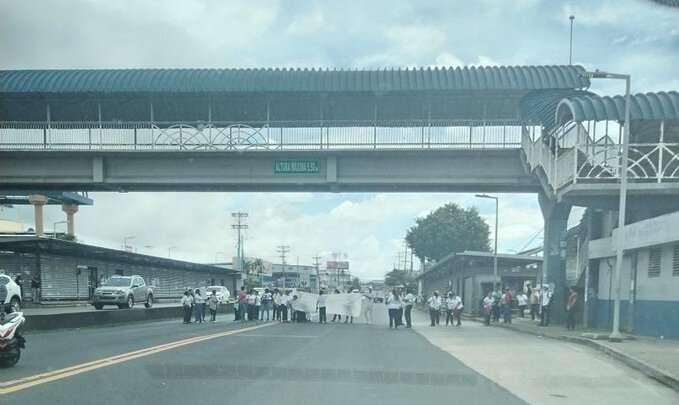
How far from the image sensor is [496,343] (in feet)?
67.1

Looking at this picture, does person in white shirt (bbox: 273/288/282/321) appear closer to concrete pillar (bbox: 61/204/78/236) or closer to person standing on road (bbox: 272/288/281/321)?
person standing on road (bbox: 272/288/281/321)

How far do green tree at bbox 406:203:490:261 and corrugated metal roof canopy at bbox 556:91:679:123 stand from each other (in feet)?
187

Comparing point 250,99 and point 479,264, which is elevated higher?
point 250,99

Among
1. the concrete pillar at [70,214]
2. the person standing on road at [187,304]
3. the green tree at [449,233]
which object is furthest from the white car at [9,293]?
the green tree at [449,233]

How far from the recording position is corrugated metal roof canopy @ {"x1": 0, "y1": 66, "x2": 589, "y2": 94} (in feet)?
92.0

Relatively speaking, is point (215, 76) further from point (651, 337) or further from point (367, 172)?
point (651, 337)

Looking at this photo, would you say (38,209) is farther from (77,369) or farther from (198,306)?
(77,369)

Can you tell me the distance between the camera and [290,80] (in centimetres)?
2862

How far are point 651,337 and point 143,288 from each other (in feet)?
81.5

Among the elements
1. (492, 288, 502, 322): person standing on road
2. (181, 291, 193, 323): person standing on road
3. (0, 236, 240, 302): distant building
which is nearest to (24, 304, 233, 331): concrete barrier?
(181, 291, 193, 323): person standing on road

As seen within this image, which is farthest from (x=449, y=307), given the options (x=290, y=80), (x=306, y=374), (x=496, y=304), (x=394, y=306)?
(x=306, y=374)

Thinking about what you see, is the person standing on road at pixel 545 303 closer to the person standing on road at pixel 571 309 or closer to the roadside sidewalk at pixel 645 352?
the person standing on road at pixel 571 309

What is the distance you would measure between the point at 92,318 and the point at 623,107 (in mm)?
19573

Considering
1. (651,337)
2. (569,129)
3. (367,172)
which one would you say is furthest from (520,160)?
(651,337)
